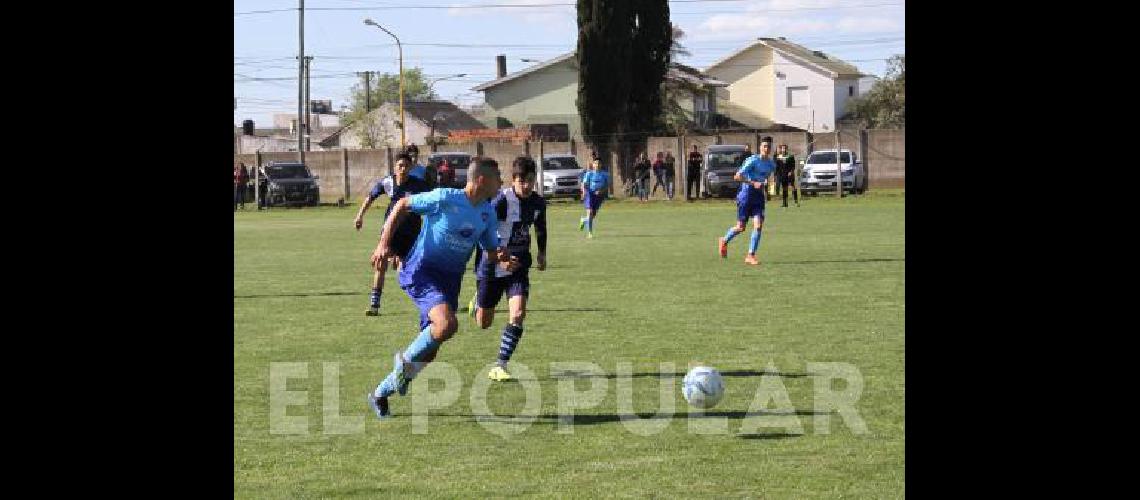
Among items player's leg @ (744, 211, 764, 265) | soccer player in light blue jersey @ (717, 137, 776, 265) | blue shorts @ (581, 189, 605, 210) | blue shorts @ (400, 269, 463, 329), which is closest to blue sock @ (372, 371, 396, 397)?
blue shorts @ (400, 269, 463, 329)

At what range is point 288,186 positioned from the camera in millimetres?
54969

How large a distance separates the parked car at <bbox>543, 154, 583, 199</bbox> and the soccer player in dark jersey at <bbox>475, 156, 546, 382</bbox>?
41.8 meters

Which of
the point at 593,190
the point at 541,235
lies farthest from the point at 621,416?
the point at 593,190

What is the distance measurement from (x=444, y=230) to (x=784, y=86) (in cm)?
9968

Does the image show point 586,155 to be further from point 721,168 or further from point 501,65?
point 501,65

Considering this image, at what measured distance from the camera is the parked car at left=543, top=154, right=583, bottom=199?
2156 inches

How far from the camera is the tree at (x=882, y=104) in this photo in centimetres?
9256

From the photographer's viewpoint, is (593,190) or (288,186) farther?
(288,186)

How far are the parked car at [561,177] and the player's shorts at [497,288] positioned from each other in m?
42.7

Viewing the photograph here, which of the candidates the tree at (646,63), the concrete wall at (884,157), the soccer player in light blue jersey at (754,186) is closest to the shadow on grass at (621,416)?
the soccer player in light blue jersey at (754,186)

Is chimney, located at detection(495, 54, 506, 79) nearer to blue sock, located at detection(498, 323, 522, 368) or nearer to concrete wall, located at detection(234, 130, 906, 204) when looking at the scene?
concrete wall, located at detection(234, 130, 906, 204)
